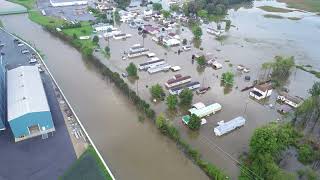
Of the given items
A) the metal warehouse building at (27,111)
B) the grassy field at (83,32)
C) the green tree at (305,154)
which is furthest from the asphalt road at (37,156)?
the grassy field at (83,32)

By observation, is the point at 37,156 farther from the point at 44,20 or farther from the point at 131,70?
the point at 44,20

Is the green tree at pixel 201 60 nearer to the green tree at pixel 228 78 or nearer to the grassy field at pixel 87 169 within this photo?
the green tree at pixel 228 78

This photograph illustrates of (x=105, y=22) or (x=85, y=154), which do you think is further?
(x=105, y=22)

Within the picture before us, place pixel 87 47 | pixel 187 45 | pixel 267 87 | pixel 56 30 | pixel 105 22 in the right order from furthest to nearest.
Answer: pixel 105 22 < pixel 56 30 < pixel 187 45 < pixel 87 47 < pixel 267 87

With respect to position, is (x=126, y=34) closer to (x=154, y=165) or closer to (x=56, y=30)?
(x=56, y=30)

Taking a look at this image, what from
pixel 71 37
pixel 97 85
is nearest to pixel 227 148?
pixel 97 85

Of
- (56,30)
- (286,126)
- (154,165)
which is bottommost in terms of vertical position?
(154,165)

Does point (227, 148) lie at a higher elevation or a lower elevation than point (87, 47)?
lower

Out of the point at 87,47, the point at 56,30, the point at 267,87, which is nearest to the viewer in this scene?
the point at 267,87
